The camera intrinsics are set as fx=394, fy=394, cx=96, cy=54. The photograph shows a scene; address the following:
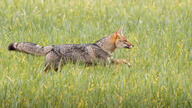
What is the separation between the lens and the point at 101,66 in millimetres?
6707

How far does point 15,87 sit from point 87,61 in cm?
186

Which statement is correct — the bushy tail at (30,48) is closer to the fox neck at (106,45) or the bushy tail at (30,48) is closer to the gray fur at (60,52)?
the gray fur at (60,52)

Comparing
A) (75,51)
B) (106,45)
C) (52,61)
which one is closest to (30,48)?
(52,61)

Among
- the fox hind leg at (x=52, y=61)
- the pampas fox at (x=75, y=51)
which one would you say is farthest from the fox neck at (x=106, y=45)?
the fox hind leg at (x=52, y=61)

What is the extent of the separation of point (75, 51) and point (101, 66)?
535 millimetres

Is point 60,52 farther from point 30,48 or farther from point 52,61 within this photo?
point 30,48

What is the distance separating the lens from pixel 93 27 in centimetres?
877

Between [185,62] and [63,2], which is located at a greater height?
[63,2]

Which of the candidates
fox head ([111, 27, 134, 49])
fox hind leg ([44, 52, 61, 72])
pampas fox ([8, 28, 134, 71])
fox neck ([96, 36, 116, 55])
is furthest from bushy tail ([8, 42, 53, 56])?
fox head ([111, 27, 134, 49])

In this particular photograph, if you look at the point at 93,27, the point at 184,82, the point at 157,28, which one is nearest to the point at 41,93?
the point at 184,82

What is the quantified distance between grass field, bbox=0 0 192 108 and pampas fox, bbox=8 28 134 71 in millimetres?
172

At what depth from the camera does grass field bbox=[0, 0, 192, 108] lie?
208 inches

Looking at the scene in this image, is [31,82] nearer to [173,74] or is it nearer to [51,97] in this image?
[51,97]

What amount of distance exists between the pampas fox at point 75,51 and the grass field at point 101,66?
0.17 metres
